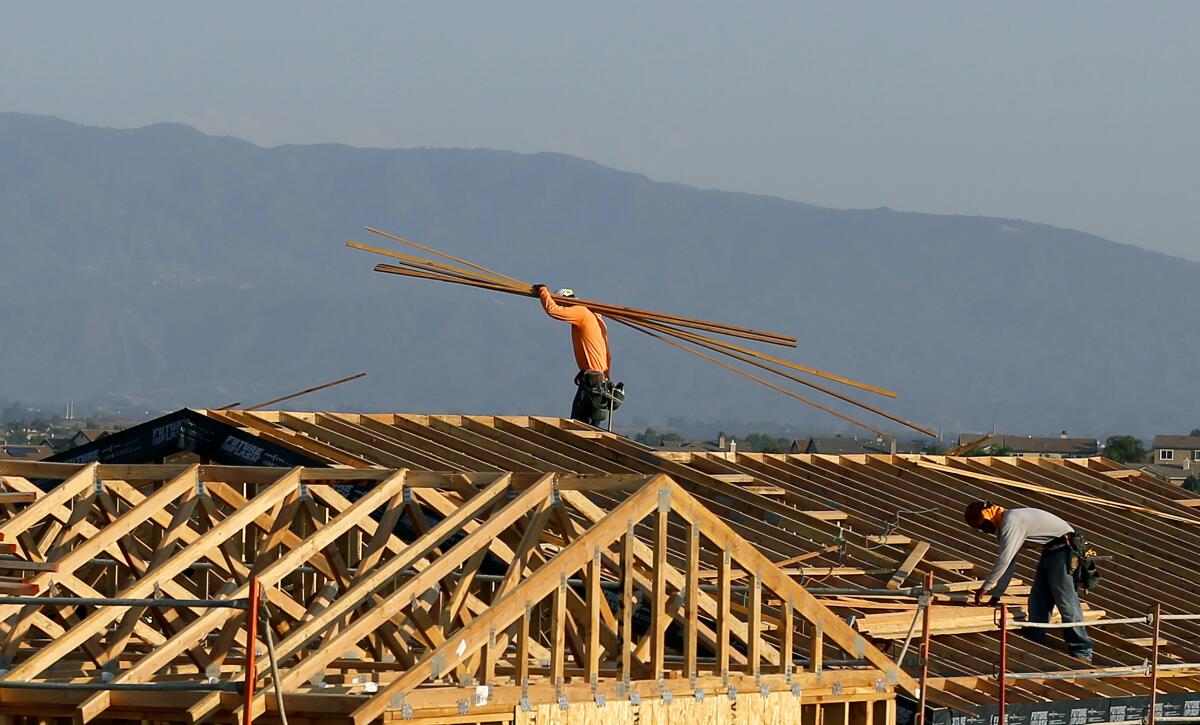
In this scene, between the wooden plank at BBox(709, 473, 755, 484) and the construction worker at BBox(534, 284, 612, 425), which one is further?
the construction worker at BBox(534, 284, 612, 425)

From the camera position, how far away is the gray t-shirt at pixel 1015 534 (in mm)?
16969

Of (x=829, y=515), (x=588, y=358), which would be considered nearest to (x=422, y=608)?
(x=829, y=515)

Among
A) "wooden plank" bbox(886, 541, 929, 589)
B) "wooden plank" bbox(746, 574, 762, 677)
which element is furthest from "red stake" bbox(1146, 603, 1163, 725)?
"wooden plank" bbox(746, 574, 762, 677)

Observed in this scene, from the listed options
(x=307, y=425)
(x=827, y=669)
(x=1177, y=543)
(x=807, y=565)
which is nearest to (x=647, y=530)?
(x=807, y=565)

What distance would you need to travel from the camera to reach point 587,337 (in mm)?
24422

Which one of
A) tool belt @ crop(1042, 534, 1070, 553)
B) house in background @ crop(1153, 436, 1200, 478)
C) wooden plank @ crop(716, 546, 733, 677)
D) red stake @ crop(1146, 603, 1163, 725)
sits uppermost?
house in background @ crop(1153, 436, 1200, 478)

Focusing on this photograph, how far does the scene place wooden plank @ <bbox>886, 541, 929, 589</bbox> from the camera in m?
18.1

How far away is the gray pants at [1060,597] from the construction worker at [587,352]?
24.3 feet

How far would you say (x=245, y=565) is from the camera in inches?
663

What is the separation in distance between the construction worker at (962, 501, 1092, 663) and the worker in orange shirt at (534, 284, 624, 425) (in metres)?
7.25

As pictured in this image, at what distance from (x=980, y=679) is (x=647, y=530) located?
3925mm

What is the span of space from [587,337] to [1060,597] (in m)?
8.46

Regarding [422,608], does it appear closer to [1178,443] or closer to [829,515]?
[829,515]

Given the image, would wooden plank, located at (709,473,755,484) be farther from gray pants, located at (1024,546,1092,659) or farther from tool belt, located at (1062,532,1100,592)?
tool belt, located at (1062,532,1100,592)
